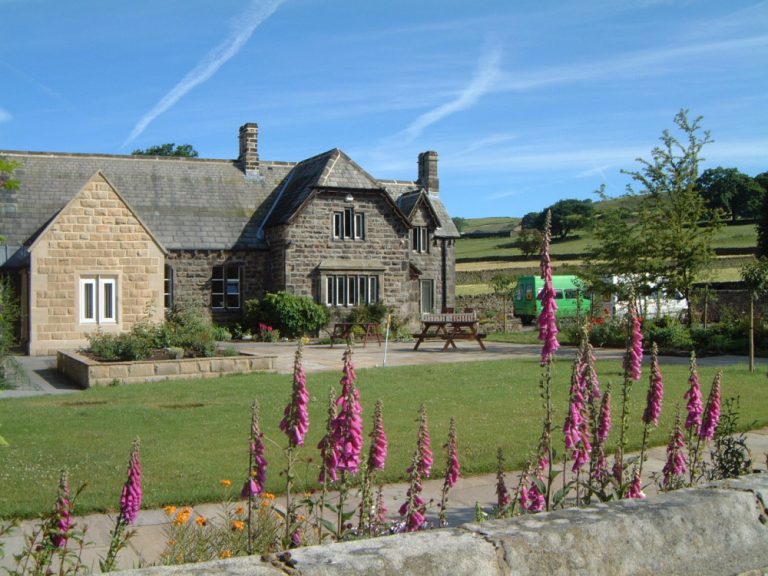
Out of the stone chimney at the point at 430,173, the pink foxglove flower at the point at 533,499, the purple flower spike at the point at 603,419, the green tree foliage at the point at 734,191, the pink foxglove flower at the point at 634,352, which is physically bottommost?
the pink foxglove flower at the point at 533,499

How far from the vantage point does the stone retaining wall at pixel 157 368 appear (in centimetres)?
1535

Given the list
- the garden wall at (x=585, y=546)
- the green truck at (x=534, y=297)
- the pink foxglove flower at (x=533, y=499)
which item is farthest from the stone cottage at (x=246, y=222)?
the garden wall at (x=585, y=546)

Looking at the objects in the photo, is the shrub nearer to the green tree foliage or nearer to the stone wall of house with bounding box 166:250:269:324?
the stone wall of house with bounding box 166:250:269:324

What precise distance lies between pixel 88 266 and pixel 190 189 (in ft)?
31.2

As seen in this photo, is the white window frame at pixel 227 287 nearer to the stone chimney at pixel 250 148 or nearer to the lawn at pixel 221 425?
the stone chimney at pixel 250 148

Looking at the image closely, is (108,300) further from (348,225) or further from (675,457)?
(675,457)

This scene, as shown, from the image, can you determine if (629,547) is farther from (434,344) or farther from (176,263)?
(176,263)

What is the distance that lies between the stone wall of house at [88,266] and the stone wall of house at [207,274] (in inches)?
217

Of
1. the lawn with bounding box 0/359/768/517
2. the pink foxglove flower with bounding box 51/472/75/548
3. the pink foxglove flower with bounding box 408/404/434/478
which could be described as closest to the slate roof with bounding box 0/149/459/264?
the lawn with bounding box 0/359/768/517

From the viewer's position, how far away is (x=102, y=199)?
965 inches

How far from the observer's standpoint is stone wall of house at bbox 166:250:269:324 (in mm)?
30594

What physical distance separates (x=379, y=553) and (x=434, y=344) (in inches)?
987

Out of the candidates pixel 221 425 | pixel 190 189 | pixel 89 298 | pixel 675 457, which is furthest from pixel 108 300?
pixel 675 457

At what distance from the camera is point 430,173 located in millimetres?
41438
